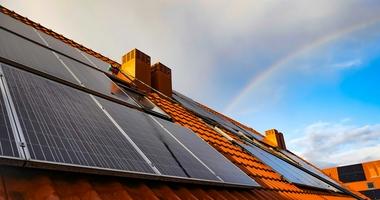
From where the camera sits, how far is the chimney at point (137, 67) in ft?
27.5

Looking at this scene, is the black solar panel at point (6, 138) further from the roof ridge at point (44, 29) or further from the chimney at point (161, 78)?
the chimney at point (161, 78)

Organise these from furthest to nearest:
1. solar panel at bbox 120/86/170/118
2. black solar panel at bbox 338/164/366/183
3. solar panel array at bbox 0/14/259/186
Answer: black solar panel at bbox 338/164/366/183 → solar panel at bbox 120/86/170/118 → solar panel array at bbox 0/14/259/186

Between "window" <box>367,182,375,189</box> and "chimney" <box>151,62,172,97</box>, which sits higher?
"chimney" <box>151,62,172,97</box>

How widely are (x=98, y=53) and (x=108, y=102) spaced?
5.86 m

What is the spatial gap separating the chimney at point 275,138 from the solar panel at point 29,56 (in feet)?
44.5

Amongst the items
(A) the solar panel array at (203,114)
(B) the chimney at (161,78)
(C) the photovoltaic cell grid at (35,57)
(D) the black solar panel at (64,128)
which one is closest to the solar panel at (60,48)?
(C) the photovoltaic cell grid at (35,57)

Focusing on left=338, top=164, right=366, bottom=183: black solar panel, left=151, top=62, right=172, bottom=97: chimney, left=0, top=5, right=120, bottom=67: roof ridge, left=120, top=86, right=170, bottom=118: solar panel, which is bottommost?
left=338, top=164, right=366, bottom=183: black solar panel

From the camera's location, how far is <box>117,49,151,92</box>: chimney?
8391 millimetres

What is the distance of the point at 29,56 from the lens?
175 inches

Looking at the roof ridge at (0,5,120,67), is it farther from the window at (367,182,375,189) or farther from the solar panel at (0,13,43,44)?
the window at (367,182,375,189)

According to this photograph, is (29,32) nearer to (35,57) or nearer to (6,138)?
(35,57)

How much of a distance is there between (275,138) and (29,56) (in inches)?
575

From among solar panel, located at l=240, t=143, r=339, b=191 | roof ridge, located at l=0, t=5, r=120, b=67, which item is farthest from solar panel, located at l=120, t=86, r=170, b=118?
roof ridge, located at l=0, t=5, r=120, b=67

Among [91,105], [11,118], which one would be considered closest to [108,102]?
[91,105]
